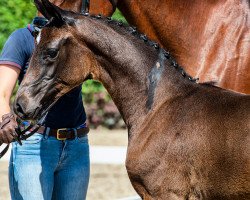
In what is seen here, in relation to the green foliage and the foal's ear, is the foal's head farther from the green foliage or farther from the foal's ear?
the green foliage

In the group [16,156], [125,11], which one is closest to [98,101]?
[125,11]

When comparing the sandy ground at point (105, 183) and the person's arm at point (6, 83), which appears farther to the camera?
the sandy ground at point (105, 183)

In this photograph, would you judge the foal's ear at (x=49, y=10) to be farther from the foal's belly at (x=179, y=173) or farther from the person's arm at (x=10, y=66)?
the foal's belly at (x=179, y=173)

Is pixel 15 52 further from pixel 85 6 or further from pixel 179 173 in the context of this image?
pixel 179 173

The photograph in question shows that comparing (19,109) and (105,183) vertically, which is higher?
(19,109)

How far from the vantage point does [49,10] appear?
462cm

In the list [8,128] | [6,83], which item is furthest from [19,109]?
[6,83]

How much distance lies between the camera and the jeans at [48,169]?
4.91m

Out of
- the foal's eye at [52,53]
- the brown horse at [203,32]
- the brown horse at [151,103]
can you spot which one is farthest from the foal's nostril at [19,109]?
the brown horse at [203,32]

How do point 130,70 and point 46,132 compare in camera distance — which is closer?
point 130,70

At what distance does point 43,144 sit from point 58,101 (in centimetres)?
30

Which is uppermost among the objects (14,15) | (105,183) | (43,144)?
(43,144)

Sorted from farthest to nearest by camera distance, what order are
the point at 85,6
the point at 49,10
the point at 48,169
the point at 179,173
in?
the point at 85,6 < the point at 48,169 < the point at 49,10 < the point at 179,173

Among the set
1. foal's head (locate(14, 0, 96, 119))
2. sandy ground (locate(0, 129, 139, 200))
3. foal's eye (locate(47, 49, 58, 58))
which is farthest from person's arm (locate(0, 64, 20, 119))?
sandy ground (locate(0, 129, 139, 200))
